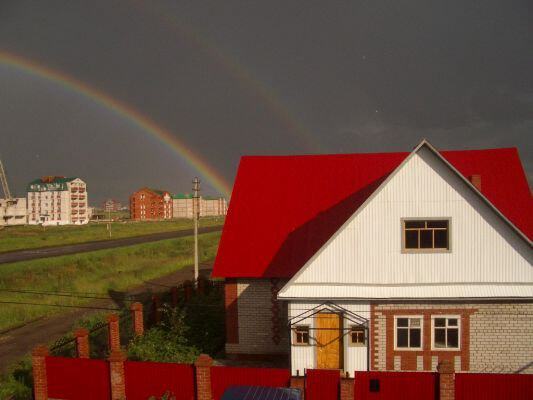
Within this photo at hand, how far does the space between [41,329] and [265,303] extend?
1195 centimetres

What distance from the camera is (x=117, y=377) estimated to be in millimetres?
12039

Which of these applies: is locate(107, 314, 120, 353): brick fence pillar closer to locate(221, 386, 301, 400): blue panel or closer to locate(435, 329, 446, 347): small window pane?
locate(221, 386, 301, 400): blue panel

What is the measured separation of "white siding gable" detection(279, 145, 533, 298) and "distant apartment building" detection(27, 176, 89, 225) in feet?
432

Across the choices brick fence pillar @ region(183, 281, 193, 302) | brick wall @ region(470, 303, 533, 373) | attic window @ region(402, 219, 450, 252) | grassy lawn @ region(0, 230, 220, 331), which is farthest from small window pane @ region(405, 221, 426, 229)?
grassy lawn @ region(0, 230, 220, 331)

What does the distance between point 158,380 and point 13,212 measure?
133m

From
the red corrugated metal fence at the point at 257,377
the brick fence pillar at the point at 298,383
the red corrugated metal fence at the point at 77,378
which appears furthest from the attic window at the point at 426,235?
the red corrugated metal fence at the point at 77,378

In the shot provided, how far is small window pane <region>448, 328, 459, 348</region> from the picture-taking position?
13297 mm

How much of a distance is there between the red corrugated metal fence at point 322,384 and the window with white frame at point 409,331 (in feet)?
10.5

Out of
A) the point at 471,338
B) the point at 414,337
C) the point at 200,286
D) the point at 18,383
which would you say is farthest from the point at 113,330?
the point at 471,338

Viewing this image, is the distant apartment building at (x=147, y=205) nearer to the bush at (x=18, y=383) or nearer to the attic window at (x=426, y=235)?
the bush at (x=18, y=383)

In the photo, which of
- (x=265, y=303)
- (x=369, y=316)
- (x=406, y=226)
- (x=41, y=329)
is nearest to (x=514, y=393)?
(x=369, y=316)

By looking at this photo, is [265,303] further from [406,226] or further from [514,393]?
[514,393]

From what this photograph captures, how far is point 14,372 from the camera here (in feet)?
50.3

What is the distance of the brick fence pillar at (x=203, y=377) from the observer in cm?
1131
